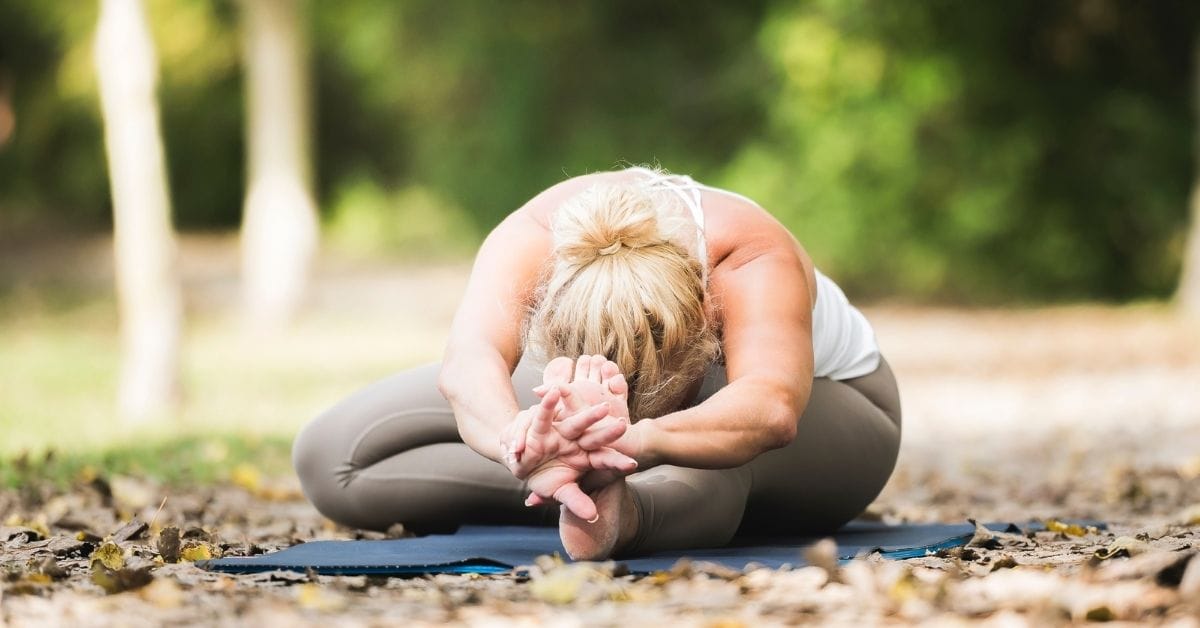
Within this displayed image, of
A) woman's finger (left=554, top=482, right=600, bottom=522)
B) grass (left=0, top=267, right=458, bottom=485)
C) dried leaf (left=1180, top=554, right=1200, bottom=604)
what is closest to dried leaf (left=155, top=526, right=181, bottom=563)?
woman's finger (left=554, top=482, right=600, bottom=522)

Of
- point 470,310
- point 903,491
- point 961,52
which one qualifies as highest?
point 961,52

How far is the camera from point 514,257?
11.7 ft

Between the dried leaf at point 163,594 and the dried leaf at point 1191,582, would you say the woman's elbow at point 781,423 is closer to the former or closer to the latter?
the dried leaf at point 1191,582

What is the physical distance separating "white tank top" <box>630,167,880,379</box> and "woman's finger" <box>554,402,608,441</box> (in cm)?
65

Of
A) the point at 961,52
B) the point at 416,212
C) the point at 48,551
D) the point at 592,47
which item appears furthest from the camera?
the point at 416,212

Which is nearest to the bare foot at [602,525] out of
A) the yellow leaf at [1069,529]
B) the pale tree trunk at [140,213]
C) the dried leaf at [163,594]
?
the dried leaf at [163,594]

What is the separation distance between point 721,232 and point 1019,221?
568 inches

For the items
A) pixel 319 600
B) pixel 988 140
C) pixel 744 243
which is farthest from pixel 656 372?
pixel 988 140

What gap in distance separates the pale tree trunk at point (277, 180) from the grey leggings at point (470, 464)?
39.6 ft

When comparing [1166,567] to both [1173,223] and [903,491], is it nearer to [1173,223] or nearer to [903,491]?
[903,491]

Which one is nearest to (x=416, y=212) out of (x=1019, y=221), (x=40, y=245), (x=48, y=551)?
(x=40, y=245)

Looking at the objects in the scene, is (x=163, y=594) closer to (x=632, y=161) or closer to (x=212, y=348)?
(x=212, y=348)

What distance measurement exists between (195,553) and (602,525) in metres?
1.07

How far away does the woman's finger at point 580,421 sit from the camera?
10.0ft
